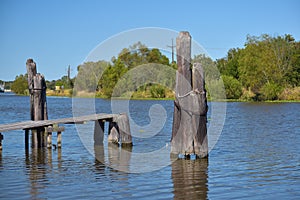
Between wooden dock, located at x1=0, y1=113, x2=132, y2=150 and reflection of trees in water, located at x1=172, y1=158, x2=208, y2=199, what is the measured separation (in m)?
4.73

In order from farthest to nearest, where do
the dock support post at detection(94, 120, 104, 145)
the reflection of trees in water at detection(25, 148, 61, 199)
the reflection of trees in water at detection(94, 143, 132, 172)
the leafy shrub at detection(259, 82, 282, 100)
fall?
the leafy shrub at detection(259, 82, 282, 100) < the dock support post at detection(94, 120, 104, 145) < the reflection of trees in water at detection(94, 143, 132, 172) < the reflection of trees in water at detection(25, 148, 61, 199)

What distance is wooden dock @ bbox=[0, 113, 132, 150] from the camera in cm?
1773

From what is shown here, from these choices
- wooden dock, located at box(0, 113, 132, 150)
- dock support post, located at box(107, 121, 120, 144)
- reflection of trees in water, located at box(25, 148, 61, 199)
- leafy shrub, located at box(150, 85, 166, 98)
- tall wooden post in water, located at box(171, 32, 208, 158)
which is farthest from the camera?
leafy shrub, located at box(150, 85, 166, 98)

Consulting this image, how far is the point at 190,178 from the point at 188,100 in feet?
8.57

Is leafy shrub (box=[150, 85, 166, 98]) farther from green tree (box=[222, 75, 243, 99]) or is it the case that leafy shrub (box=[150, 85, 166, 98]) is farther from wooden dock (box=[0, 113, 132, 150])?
wooden dock (box=[0, 113, 132, 150])

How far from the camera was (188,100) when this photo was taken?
14.8m

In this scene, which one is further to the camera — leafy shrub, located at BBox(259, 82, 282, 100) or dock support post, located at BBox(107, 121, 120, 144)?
leafy shrub, located at BBox(259, 82, 282, 100)

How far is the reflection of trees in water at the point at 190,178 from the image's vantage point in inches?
441

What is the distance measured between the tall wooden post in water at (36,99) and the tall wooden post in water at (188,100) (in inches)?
231

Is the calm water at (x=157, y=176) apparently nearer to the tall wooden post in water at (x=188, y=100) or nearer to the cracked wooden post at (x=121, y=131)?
the cracked wooden post at (x=121, y=131)

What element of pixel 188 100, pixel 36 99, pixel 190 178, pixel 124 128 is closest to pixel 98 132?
pixel 124 128

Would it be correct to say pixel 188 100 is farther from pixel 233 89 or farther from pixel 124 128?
pixel 233 89

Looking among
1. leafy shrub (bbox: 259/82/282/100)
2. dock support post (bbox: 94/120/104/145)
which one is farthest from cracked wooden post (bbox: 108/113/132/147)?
leafy shrub (bbox: 259/82/282/100)

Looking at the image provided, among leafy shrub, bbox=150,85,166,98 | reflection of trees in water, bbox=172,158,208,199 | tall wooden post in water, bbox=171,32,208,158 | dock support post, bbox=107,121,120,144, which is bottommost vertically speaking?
reflection of trees in water, bbox=172,158,208,199
